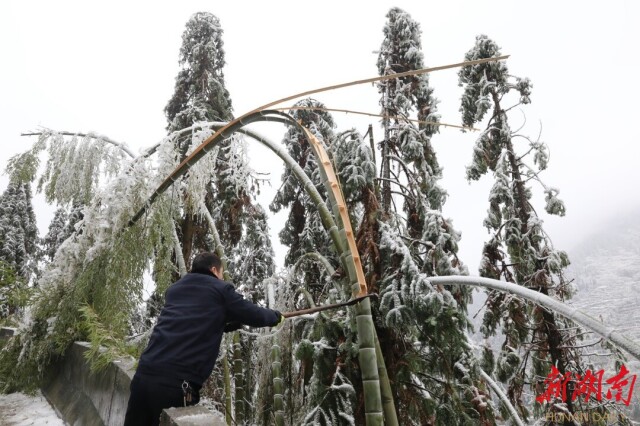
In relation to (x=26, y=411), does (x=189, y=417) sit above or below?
above

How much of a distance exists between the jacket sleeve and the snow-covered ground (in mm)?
3433

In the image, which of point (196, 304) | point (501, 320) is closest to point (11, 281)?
point (196, 304)

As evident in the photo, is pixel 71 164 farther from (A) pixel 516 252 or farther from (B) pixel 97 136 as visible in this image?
(A) pixel 516 252

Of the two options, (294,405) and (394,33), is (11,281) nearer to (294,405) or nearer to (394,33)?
(294,405)

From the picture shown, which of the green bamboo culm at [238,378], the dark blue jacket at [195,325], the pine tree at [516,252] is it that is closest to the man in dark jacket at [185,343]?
the dark blue jacket at [195,325]

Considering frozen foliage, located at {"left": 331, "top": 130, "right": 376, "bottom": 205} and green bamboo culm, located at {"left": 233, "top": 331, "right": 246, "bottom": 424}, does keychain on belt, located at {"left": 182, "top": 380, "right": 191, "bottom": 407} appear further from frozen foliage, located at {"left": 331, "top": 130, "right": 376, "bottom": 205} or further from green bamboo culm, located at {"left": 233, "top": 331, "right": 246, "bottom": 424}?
green bamboo culm, located at {"left": 233, "top": 331, "right": 246, "bottom": 424}

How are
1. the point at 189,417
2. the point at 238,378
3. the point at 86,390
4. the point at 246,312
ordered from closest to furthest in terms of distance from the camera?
1. the point at 189,417
2. the point at 246,312
3. the point at 86,390
4. the point at 238,378

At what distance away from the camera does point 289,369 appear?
18.6 feet

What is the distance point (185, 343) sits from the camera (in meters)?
2.70

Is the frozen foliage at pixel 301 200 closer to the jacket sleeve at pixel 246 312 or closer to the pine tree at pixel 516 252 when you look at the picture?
the pine tree at pixel 516 252

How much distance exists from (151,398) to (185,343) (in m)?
0.41

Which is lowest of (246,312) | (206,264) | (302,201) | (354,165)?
(246,312)

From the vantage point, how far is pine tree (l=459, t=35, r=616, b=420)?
8102 millimetres

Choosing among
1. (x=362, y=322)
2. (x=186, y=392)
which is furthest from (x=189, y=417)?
(x=362, y=322)
